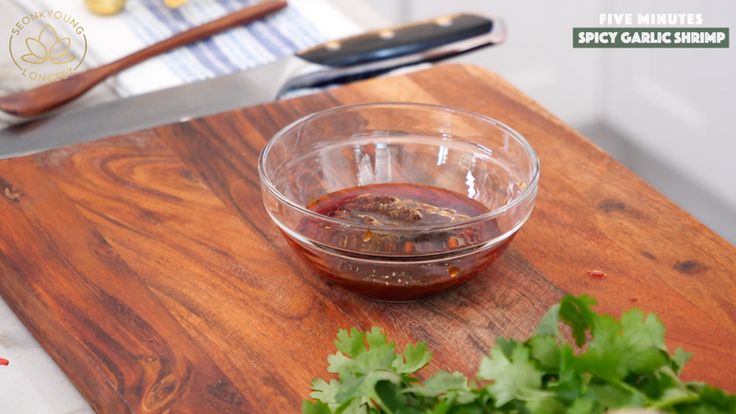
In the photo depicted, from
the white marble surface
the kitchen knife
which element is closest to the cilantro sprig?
the white marble surface

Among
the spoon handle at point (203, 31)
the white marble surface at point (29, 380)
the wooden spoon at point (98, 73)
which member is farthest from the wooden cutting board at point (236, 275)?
the spoon handle at point (203, 31)

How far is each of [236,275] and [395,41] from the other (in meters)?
0.52

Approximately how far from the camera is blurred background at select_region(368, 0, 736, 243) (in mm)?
2070

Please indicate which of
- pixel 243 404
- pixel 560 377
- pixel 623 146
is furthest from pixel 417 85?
pixel 623 146

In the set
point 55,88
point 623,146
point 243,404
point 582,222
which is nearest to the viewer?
point 243,404

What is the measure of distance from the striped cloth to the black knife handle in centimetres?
16

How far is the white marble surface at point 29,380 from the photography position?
36.1 inches

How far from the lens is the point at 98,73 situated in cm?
139

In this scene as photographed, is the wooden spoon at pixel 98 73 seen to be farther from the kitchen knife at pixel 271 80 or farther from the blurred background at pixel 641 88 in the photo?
the blurred background at pixel 641 88

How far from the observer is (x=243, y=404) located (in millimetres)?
848

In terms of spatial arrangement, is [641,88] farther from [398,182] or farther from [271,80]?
[398,182]

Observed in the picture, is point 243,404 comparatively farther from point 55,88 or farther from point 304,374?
point 55,88

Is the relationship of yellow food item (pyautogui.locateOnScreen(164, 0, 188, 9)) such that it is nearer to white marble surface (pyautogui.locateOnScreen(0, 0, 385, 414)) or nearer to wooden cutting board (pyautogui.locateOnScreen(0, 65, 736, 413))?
wooden cutting board (pyautogui.locateOnScreen(0, 65, 736, 413))

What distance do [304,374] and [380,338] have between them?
0.12 metres
